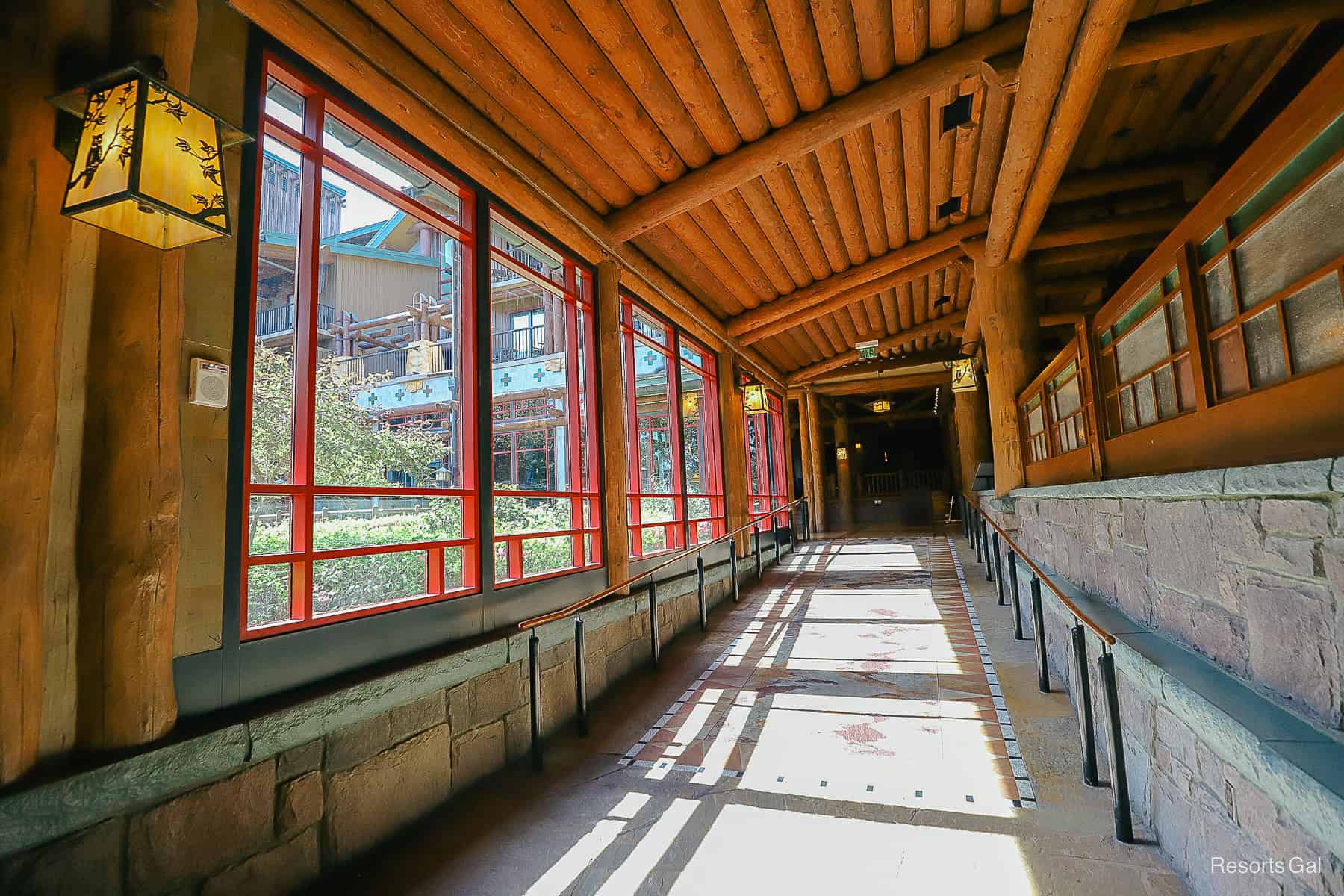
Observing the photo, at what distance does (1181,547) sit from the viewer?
2189 millimetres

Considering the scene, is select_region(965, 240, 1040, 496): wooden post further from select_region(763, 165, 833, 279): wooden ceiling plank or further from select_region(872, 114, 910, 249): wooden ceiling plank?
select_region(763, 165, 833, 279): wooden ceiling plank

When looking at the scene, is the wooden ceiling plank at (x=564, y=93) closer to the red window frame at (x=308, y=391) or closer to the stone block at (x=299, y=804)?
the red window frame at (x=308, y=391)

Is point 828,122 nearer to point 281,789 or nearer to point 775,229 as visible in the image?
point 775,229

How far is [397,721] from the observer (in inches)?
113

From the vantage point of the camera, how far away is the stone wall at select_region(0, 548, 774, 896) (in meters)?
1.74

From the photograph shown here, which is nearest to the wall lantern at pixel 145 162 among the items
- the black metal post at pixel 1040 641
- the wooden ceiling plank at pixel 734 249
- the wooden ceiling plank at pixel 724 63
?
the wooden ceiling plank at pixel 724 63

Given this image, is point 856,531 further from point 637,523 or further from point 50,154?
point 50,154

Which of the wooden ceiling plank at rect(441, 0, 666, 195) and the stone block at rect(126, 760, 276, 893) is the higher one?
the wooden ceiling plank at rect(441, 0, 666, 195)

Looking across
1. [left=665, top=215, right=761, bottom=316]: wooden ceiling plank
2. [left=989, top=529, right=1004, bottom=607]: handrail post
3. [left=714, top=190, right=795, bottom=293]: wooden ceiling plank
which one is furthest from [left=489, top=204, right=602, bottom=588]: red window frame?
[left=989, top=529, right=1004, bottom=607]: handrail post

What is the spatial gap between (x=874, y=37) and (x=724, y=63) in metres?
Result: 0.91

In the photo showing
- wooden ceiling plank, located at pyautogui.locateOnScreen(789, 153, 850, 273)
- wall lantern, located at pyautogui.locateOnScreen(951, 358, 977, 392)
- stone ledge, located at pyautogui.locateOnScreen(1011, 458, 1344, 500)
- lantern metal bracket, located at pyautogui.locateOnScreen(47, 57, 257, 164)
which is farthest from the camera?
wall lantern, located at pyautogui.locateOnScreen(951, 358, 977, 392)

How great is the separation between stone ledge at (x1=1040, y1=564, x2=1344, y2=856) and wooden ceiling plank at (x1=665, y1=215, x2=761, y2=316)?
4427 millimetres

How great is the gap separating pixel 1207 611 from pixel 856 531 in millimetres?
12173

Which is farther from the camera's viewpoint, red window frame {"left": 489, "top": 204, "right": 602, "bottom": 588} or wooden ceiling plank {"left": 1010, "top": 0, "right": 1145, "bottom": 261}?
red window frame {"left": 489, "top": 204, "right": 602, "bottom": 588}
